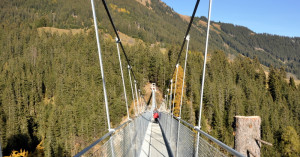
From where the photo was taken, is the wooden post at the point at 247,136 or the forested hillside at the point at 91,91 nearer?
the wooden post at the point at 247,136

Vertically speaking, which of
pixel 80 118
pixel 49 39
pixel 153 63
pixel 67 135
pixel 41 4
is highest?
pixel 41 4

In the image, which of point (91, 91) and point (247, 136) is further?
point (91, 91)

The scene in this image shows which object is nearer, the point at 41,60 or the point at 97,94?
the point at 97,94

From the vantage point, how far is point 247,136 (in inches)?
161

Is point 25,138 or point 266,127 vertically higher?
point 266,127

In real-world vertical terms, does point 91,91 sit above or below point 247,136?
below

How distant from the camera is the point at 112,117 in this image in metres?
43.6

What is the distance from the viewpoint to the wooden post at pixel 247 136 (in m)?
4.07

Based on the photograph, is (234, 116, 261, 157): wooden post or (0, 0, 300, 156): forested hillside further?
(0, 0, 300, 156): forested hillside

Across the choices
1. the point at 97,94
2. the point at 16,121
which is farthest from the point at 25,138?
the point at 97,94

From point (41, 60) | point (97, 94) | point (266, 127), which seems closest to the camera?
point (266, 127)

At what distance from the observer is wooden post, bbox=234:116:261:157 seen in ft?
13.3

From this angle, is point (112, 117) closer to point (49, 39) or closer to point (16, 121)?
point (16, 121)

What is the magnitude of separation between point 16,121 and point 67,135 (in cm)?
1309
